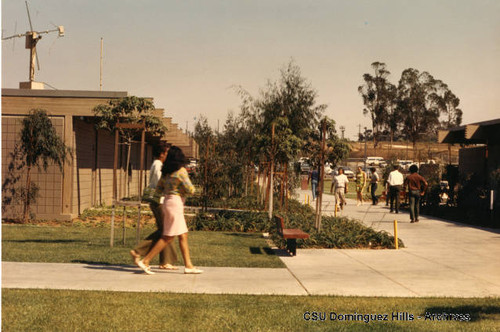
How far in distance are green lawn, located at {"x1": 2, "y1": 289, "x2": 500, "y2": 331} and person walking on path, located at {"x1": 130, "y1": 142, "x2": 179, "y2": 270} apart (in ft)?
5.11

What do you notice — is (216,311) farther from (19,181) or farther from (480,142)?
(480,142)

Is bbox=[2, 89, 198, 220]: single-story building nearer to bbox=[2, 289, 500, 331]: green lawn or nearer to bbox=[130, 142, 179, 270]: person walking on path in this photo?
bbox=[130, 142, 179, 270]: person walking on path

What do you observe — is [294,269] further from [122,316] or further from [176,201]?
[122,316]

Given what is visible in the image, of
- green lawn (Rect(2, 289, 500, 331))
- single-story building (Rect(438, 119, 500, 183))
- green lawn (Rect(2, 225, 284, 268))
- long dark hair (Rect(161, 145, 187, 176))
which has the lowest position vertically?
green lawn (Rect(2, 225, 284, 268))

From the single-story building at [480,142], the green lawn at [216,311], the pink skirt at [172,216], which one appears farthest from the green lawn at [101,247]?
the single-story building at [480,142]

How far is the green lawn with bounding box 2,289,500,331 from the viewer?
5.46 metres

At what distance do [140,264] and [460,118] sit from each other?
91590 millimetres

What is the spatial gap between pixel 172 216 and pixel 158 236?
0.56 metres

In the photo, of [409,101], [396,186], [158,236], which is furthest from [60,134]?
[409,101]

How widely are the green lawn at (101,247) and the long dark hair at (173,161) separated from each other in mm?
2097

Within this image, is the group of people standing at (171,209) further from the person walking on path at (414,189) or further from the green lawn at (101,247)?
the person walking on path at (414,189)

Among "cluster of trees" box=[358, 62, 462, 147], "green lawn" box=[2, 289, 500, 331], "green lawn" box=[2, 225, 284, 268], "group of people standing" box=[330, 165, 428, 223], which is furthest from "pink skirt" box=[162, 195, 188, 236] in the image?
"cluster of trees" box=[358, 62, 462, 147]

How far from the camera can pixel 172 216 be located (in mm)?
7988

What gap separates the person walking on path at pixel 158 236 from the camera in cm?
836
